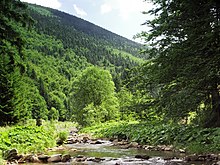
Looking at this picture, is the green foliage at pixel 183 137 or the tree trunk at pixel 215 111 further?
the tree trunk at pixel 215 111

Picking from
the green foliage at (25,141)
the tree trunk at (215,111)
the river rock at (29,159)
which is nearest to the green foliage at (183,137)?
the tree trunk at (215,111)

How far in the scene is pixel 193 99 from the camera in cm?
1638

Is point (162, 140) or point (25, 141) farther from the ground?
point (25, 141)

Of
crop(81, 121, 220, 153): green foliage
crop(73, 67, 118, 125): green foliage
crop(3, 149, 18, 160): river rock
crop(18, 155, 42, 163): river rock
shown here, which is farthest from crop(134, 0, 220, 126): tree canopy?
crop(73, 67, 118, 125): green foliage

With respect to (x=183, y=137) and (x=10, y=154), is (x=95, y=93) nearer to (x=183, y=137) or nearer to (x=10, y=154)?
(x=183, y=137)

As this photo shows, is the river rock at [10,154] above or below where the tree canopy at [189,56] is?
below

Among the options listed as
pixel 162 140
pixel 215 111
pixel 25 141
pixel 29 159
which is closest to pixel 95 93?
pixel 162 140

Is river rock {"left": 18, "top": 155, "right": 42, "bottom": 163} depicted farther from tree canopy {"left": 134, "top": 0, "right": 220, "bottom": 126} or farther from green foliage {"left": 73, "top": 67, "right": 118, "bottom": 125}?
green foliage {"left": 73, "top": 67, "right": 118, "bottom": 125}

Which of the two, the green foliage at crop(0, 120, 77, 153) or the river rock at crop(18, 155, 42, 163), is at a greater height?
the green foliage at crop(0, 120, 77, 153)

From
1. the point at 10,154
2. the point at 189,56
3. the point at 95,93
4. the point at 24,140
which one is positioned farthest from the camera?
the point at 95,93

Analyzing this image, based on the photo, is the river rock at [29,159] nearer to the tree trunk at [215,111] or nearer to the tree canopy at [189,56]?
the tree canopy at [189,56]

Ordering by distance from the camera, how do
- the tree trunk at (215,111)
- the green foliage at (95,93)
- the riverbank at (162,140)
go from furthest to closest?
1. the green foliage at (95,93)
2. the tree trunk at (215,111)
3. the riverbank at (162,140)

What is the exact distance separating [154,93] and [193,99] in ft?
20.3

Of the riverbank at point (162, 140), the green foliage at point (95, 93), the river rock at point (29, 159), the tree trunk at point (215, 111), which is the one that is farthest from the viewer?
the green foliage at point (95, 93)
